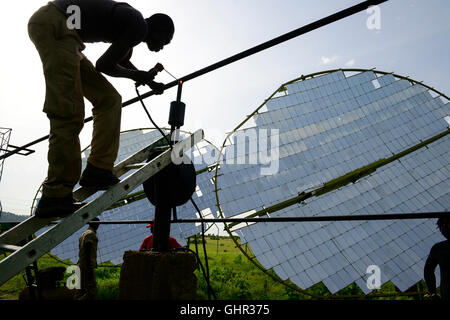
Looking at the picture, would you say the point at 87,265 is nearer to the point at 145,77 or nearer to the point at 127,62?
the point at 127,62

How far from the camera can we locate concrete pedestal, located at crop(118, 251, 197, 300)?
212 cm

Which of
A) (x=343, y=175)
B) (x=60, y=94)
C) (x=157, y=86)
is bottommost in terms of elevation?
(x=60, y=94)

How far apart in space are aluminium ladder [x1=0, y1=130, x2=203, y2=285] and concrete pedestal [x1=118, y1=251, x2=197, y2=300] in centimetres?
55

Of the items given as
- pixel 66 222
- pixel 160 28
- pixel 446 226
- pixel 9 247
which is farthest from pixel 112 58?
pixel 446 226

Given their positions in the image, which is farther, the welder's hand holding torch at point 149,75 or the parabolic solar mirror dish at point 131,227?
the parabolic solar mirror dish at point 131,227

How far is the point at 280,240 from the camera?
6.83 meters

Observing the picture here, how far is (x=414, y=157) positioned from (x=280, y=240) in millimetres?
5183

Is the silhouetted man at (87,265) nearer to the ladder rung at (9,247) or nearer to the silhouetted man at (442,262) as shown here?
the ladder rung at (9,247)

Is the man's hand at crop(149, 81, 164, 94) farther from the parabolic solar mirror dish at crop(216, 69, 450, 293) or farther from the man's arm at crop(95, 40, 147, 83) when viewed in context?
the parabolic solar mirror dish at crop(216, 69, 450, 293)

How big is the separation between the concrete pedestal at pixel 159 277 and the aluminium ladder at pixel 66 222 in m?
0.55

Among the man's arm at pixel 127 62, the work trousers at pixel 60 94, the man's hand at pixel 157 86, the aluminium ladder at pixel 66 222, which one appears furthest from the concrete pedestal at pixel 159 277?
the man's arm at pixel 127 62

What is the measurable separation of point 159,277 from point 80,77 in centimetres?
164

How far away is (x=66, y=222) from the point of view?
1.88 meters

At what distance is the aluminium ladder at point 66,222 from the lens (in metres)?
1.69
